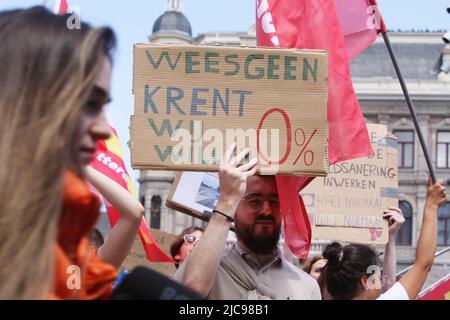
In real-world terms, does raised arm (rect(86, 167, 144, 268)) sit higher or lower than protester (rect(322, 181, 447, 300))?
higher

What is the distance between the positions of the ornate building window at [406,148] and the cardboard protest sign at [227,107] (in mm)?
36192

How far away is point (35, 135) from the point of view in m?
1.41

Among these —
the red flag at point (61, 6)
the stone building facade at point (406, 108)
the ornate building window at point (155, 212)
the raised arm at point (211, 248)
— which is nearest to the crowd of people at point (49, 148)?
the raised arm at point (211, 248)

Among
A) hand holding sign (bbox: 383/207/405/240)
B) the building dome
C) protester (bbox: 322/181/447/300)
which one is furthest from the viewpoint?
the building dome

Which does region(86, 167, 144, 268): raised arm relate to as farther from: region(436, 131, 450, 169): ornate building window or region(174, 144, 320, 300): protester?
region(436, 131, 450, 169): ornate building window

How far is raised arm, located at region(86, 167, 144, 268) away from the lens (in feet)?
8.35

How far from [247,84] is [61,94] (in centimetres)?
207

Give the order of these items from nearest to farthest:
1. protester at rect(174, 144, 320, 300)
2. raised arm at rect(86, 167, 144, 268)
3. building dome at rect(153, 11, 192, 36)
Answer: raised arm at rect(86, 167, 144, 268) < protester at rect(174, 144, 320, 300) < building dome at rect(153, 11, 192, 36)

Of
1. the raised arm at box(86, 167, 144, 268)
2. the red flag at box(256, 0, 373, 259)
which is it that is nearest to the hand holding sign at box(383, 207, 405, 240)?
the red flag at box(256, 0, 373, 259)

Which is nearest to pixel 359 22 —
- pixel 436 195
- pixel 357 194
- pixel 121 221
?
pixel 357 194

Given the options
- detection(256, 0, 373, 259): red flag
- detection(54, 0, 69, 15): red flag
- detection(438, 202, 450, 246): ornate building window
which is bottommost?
detection(438, 202, 450, 246): ornate building window

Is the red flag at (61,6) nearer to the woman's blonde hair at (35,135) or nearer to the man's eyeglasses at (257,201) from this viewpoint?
the man's eyeglasses at (257,201)

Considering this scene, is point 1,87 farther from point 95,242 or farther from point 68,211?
point 95,242

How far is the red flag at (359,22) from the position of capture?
16.7ft
